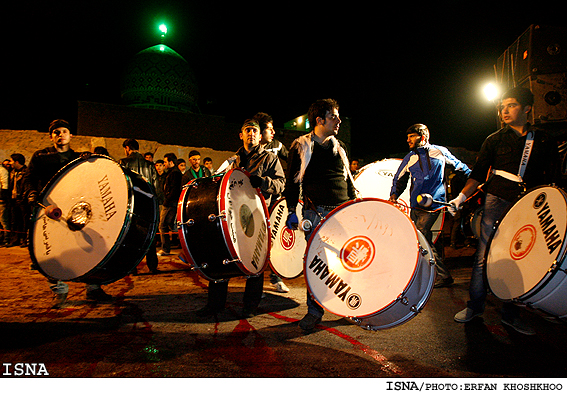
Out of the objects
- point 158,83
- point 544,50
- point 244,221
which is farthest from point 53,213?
point 158,83

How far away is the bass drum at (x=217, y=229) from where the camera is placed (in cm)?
262

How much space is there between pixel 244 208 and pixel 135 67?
710 inches

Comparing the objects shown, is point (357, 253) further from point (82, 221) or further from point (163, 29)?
point (163, 29)

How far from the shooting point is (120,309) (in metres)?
3.21

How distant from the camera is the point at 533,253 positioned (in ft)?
7.62

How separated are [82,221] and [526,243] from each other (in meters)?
3.80

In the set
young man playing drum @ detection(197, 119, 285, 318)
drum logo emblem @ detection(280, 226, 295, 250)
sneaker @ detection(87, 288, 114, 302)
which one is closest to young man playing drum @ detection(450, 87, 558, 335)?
young man playing drum @ detection(197, 119, 285, 318)

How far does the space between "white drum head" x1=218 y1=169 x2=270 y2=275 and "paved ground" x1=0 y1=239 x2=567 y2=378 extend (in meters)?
0.61

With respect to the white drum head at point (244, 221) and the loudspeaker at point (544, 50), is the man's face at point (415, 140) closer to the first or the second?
the white drum head at point (244, 221)
